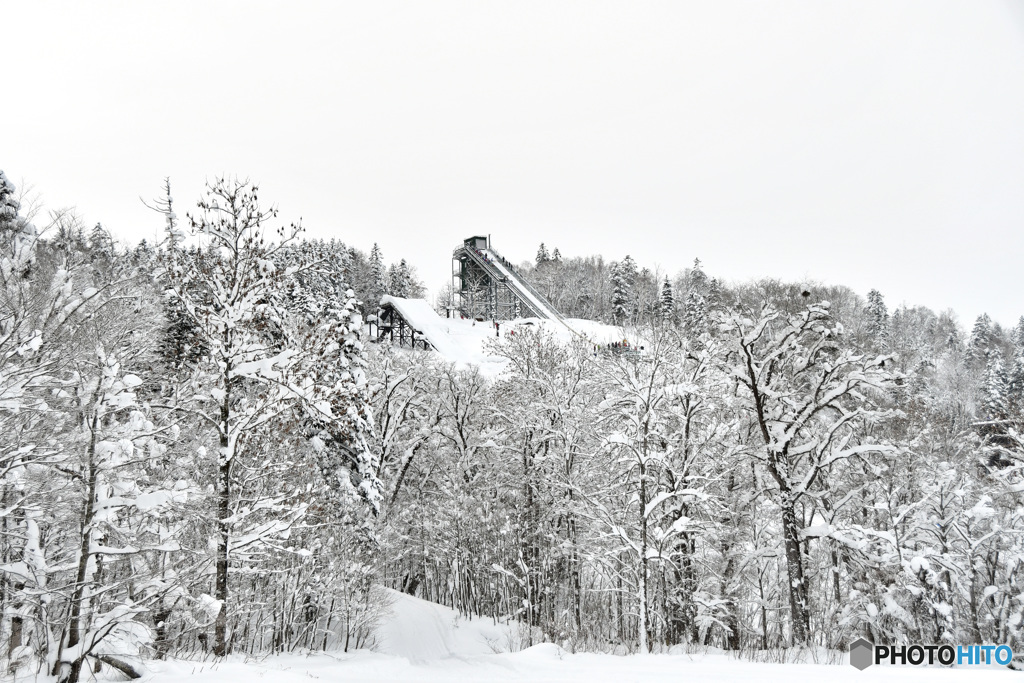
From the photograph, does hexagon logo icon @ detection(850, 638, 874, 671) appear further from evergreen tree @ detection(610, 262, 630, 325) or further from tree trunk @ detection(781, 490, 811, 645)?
evergreen tree @ detection(610, 262, 630, 325)

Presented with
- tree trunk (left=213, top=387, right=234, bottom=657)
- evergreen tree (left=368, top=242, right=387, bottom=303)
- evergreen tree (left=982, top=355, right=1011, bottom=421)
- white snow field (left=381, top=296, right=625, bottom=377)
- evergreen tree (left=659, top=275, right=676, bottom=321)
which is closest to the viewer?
tree trunk (left=213, top=387, right=234, bottom=657)

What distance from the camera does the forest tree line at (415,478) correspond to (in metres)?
7.29

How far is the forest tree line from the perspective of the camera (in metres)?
7.29

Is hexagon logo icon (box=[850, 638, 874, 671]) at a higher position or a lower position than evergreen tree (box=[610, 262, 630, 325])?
lower

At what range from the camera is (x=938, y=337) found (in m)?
103

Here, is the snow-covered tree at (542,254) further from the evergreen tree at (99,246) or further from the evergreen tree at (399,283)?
the evergreen tree at (99,246)

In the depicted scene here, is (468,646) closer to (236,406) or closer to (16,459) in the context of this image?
(236,406)

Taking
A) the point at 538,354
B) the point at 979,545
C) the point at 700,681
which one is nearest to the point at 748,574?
the point at 979,545
